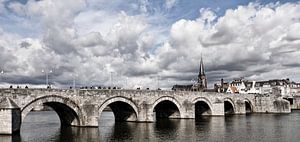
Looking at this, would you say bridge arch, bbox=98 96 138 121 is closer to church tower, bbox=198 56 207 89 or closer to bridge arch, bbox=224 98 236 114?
bridge arch, bbox=224 98 236 114

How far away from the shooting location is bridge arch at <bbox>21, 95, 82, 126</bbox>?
34.2m

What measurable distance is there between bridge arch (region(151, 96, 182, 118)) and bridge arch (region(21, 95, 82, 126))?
1402 cm

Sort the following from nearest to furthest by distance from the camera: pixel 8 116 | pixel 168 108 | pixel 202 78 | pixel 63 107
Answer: pixel 8 116
pixel 63 107
pixel 168 108
pixel 202 78

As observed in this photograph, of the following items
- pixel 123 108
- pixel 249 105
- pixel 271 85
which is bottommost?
pixel 249 105

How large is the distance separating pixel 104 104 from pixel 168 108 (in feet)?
58.3

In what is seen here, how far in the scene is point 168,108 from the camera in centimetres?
5600

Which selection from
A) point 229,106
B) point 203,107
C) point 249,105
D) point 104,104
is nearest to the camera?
point 104,104

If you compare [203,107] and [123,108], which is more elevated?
[123,108]

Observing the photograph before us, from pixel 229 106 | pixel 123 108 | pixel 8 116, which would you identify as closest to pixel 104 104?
pixel 123 108

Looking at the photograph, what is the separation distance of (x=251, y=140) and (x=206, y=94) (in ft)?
98.5

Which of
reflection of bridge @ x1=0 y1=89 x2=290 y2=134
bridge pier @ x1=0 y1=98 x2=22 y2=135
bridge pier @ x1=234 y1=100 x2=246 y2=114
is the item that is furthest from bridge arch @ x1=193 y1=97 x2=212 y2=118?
bridge pier @ x1=0 y1=98 x2=22 y2=135

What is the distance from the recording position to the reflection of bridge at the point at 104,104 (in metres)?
32.4

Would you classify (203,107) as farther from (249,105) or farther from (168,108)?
(249,105)

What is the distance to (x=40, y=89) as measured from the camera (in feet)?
114
